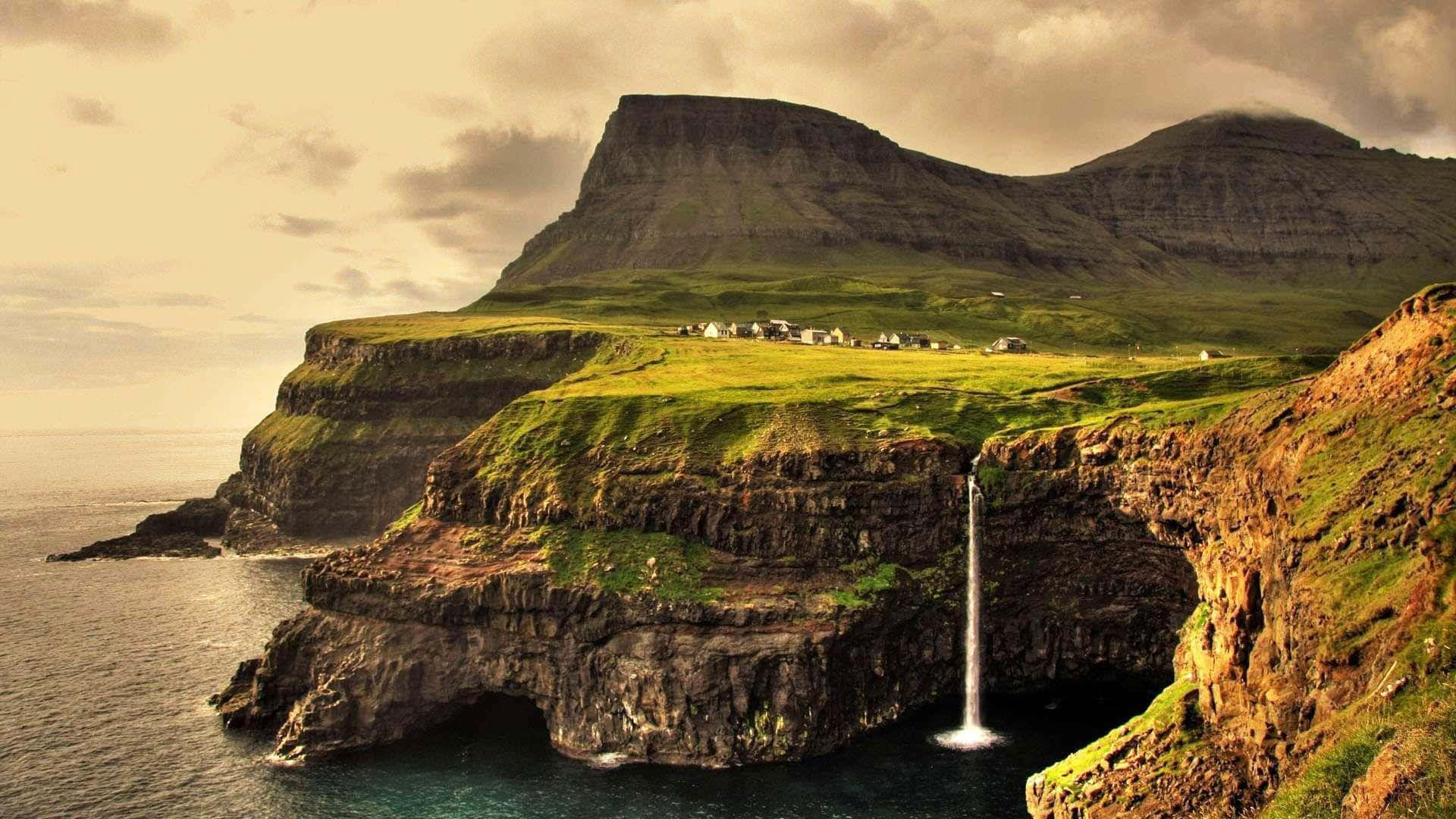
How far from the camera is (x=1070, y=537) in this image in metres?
86.8

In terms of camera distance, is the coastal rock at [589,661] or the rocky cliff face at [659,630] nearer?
the coastal rock at [589,661]

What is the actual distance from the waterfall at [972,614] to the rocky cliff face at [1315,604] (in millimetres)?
23075

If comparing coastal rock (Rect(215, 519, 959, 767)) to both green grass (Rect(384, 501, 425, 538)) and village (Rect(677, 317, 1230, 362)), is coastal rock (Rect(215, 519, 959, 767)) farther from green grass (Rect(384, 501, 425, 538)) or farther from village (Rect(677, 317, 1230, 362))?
village (Rect(677, 317, 1230, 362))

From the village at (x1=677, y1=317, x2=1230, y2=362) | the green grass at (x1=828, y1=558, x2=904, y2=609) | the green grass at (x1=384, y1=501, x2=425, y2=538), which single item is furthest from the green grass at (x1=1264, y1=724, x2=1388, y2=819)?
the village at (x1=677, y1=317, x2=1230, y2=362)

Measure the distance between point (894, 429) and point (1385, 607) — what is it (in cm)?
5503

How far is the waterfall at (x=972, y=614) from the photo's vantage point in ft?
277

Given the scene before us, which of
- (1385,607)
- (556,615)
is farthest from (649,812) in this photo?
(1385,607)

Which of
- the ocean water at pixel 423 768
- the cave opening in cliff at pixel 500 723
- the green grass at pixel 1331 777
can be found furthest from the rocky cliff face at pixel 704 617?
the green grass at pixel 1331 777

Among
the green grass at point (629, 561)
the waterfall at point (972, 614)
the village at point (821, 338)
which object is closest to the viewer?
the green grass at point (629, 561)

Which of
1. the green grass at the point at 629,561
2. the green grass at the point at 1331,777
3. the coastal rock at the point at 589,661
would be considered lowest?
the coastal rock at the point at 589,661

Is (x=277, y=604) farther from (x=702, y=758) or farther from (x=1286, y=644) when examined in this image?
(x=1286, y=644)

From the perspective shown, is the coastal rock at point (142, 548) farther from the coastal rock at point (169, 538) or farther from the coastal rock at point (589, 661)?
the coastal rock at point (589, 661)

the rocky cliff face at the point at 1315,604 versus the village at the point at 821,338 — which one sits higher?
the village at the point at 821,338

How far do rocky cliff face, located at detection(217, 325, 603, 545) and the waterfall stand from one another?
99.4m
